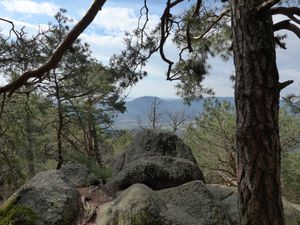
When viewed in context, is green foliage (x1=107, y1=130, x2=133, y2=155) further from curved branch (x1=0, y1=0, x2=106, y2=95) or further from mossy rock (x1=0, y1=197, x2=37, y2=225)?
curved branch (x1=0, y1=0, x2=106, y2=95)

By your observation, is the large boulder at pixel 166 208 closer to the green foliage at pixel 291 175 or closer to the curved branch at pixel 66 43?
the curved branch at pixel 66 43

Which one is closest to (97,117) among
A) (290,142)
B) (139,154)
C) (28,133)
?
(28,133)

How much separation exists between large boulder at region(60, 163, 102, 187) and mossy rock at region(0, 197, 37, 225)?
156 cm

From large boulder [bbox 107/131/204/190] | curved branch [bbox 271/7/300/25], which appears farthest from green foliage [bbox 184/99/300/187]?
curved branch [bbox 271/7/300/25]

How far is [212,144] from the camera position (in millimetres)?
12156

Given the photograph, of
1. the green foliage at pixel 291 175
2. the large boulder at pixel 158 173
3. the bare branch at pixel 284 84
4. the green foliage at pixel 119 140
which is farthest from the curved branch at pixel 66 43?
the green foliage at pixel 119 140

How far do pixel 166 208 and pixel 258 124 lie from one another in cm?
167

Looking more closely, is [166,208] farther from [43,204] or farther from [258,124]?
[258,124]

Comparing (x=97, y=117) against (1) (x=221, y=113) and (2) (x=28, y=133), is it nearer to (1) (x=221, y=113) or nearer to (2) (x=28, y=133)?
(2) (x=28, y=133)

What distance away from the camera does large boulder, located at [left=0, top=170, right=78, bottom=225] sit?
12.4 ft

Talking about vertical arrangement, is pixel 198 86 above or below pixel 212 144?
above

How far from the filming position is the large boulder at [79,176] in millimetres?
5477

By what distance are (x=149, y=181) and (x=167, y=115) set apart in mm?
17838

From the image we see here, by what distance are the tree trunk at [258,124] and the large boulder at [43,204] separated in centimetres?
220
